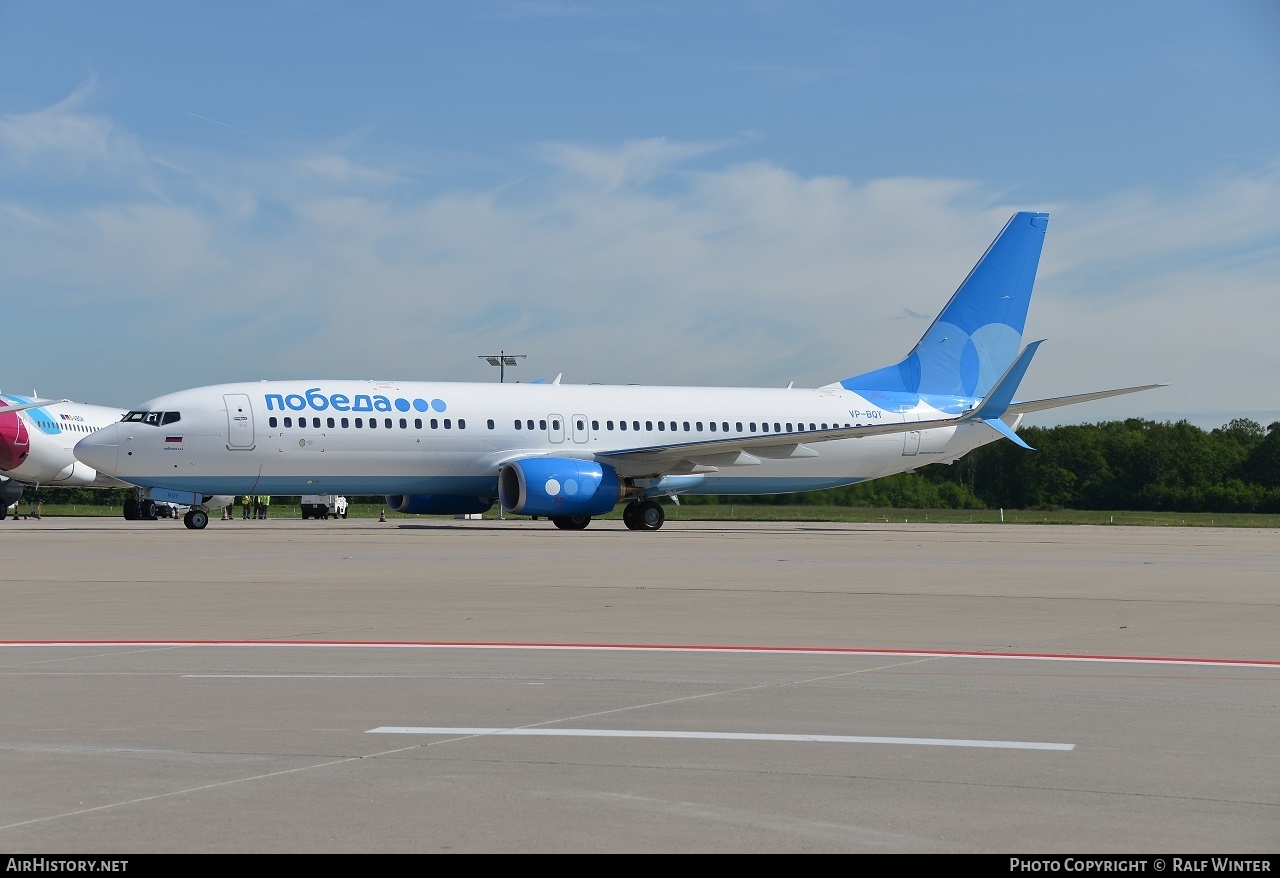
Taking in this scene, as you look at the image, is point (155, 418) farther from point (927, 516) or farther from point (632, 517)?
point (927, 516)

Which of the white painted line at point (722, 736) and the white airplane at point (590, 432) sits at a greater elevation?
the white airplane at point (590, 432)

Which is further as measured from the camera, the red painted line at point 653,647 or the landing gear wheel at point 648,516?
the landing gear wheel at point 648,516

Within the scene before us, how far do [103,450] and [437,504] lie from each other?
357 inches

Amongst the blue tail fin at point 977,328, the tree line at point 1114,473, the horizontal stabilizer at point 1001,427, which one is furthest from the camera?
the tree line at point 1114,473

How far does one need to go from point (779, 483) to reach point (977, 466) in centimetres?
2155

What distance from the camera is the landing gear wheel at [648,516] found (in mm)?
39312

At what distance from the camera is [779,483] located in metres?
43.2

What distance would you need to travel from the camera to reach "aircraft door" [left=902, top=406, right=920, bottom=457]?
4441 centimetres

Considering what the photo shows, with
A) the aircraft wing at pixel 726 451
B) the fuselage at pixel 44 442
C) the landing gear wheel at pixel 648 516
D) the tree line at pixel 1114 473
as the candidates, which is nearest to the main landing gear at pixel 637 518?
the landing gear wheel at pixel 648 516

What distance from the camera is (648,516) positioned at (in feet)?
129

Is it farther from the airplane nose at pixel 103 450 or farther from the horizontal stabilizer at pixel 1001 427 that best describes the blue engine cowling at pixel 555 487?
the horizontal stabilizer at pixel 1001 427

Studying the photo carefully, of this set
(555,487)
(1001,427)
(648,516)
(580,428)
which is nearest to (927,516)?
(1001,427)

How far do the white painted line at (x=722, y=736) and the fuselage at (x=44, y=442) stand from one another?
43376 mm
